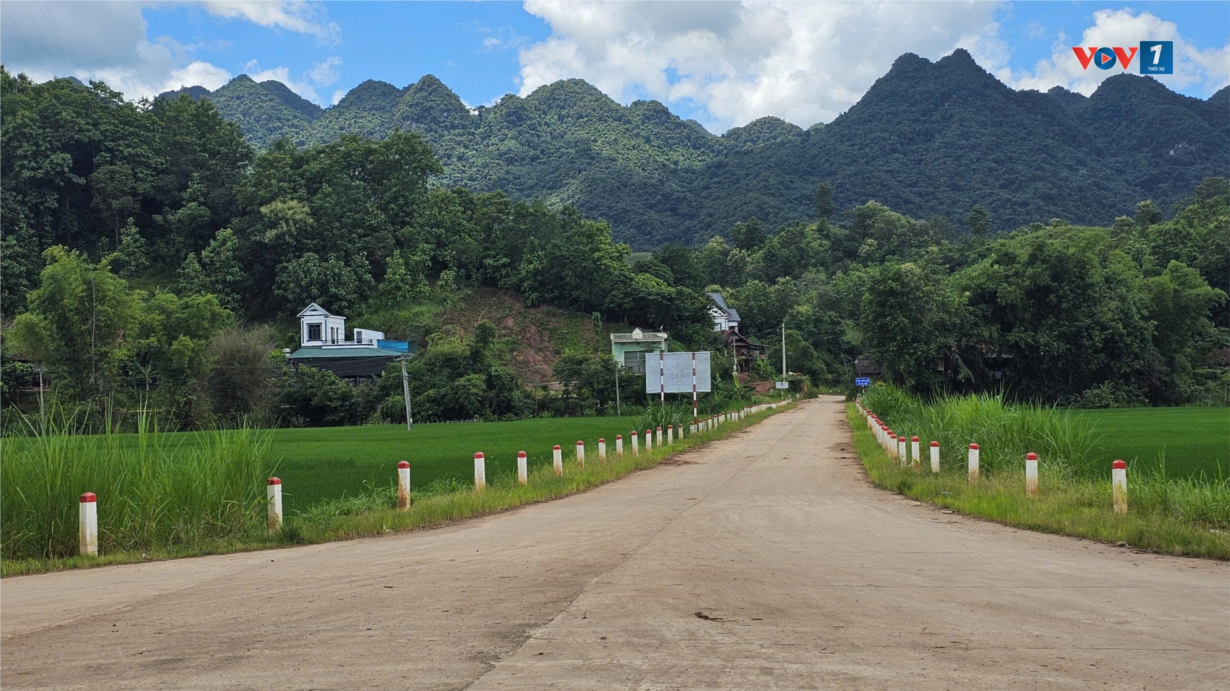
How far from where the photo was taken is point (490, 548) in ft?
32.1

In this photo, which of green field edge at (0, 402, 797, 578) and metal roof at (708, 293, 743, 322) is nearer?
green field edge at (0, 402, 797, 578)

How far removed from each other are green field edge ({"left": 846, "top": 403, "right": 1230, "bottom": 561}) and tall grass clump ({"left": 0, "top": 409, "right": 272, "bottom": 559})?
393 inches

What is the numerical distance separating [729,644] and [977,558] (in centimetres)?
459

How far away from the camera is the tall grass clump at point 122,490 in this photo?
1060cm

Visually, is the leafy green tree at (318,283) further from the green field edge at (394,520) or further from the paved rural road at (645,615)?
the paved rural road at (645,615)

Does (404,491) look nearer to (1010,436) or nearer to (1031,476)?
(1031,476)

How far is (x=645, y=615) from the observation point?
5.88 metres

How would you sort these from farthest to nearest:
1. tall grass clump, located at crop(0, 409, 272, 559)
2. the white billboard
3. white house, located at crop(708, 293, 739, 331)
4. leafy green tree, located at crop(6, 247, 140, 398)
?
white house, located at crop(708, 293, 739, 331) < leafy green tree, located at crop(6, 247, 140, 398) < the white billboard < tall grass clump, located at crop(0, 409, 272, 559)

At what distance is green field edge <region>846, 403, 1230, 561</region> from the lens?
31.0 feet

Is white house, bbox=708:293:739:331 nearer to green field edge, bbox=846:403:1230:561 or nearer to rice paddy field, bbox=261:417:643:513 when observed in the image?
rice paddy field, bbox=261:417:643:513

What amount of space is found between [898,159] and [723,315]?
95.4m

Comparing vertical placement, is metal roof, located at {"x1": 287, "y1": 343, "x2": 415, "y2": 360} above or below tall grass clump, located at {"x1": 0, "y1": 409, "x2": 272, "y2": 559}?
above

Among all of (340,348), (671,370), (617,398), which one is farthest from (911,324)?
(340,348)

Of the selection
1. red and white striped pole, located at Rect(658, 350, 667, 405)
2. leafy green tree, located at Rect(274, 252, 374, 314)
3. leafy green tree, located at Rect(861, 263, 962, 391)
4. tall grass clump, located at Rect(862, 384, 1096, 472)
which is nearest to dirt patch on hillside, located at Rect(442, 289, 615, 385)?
leafy green tree, located at Rect(274, 252, 374, 314)
